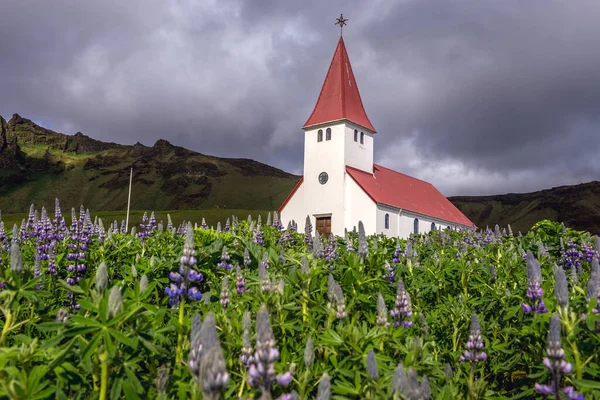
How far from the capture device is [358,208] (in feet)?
131

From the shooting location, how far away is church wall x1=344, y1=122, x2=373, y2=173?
137 feet

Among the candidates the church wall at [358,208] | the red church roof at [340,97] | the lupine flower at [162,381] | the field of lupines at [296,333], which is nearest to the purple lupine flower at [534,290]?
the field of lupines at [296,333]

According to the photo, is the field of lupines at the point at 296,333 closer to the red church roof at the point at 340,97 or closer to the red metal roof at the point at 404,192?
the red metal roof at the point at 404,192

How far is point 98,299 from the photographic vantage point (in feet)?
8.80

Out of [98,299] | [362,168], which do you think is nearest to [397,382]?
[98,299]

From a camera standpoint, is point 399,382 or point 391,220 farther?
point 391,220

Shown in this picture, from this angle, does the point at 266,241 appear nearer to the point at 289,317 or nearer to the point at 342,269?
the point at 342,269

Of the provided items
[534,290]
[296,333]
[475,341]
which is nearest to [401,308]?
[475,341]

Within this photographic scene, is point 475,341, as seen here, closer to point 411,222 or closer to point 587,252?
point 587,252

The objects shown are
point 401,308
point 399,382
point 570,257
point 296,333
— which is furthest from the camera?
point 570,257

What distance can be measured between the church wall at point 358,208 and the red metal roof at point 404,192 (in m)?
0.55

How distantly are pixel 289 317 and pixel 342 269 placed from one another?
4.43ft

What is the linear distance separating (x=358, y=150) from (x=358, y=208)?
6665mm

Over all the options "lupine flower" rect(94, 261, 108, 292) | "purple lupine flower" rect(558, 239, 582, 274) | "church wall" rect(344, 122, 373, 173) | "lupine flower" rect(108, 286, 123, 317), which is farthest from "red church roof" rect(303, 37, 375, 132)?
"lupine flower" rect(108, 286, 123, 317)
